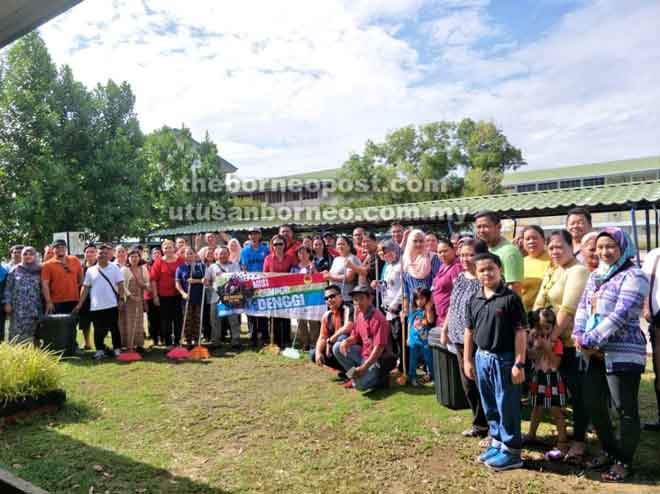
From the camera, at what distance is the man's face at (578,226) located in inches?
180

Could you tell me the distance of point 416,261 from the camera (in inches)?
A: 233

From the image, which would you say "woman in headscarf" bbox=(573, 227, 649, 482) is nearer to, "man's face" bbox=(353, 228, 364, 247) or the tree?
"man's face" bbox=(353, 228, 364, 247)

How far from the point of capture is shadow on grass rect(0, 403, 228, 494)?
12.0 feet

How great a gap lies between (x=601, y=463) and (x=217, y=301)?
6.43 m

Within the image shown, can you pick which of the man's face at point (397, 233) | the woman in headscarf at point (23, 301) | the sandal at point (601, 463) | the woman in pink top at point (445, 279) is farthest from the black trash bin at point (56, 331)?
the sandal at point (601, 463)

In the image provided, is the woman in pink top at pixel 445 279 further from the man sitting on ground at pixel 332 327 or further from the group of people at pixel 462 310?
the man sitting on ground at pixel 332 327

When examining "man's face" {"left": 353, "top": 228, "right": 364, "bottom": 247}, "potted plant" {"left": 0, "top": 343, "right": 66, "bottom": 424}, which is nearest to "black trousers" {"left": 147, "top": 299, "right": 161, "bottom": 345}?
"potted plant" {"left": 0, "top": 343, "right": 66, "bottom": 424}

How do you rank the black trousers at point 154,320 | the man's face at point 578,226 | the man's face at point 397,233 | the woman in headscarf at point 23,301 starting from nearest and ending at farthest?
the man's face at point 578,226, the man's face at point 397,233, the woman in headscarf at point 23,301, the black trousers at point 154,320

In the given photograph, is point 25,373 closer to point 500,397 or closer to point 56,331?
point 56,331

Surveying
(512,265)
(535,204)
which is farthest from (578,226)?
(535,204)

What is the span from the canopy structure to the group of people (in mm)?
3161

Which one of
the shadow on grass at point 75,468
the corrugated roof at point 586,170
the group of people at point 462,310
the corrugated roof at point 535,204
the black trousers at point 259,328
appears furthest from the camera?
the corrugated roof at point 586,170

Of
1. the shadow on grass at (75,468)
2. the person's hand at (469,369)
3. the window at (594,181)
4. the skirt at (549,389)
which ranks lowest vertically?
the shadow on grass at (75,468)

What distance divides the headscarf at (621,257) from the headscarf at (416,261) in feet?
8.14
